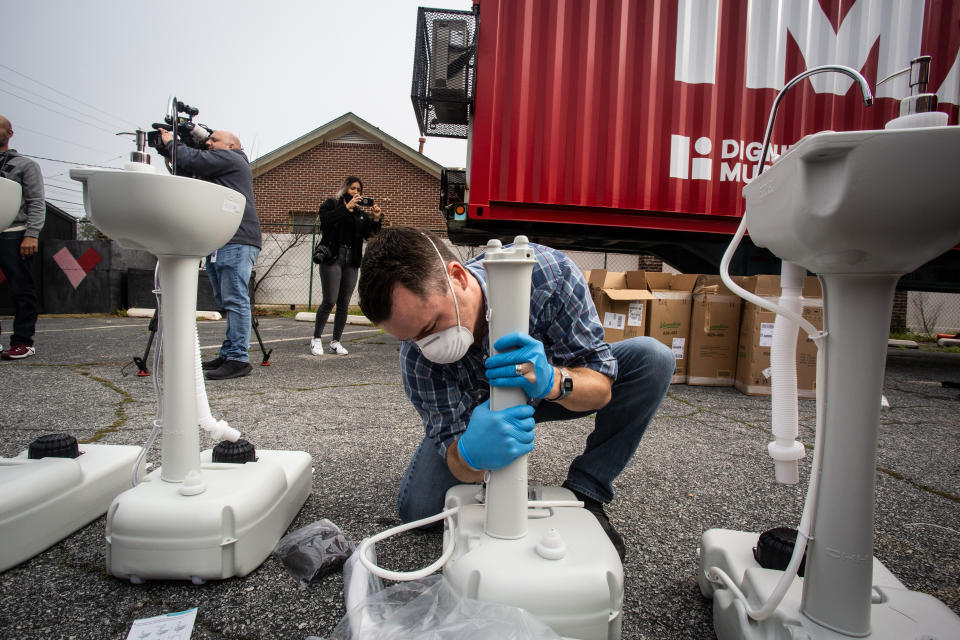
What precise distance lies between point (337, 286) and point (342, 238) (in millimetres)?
342

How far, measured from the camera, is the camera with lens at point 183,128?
134cm

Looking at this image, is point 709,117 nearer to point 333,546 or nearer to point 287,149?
point 333,546

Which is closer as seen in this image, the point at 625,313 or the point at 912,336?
the point at 625,313

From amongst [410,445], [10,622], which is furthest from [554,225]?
[10,622]

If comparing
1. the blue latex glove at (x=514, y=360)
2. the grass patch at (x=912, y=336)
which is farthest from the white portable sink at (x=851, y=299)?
the grass patch at (x=912, y=336)

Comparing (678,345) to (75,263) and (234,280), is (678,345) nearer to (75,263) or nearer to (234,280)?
(234,280)

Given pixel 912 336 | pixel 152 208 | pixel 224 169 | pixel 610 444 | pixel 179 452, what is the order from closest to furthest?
pixel 152 208, pixel 179 452, pixel 610 444, pixel 224 169, pixel 912 336

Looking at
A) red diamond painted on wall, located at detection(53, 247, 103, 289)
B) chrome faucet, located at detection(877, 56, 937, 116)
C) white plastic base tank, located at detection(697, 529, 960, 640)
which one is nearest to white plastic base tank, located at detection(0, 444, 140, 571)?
white plastic base tank, located at detection(697, 529, 960, 640)

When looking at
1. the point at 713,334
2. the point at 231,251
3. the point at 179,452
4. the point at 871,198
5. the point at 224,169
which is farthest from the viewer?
the point at 713,334

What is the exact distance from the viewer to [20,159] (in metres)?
2.77

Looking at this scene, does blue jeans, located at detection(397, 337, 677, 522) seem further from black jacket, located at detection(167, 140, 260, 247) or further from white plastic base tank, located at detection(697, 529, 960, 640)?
black jacket, located at detection(167, 140, 260, 247)

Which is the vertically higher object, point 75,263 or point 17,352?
point 75,263

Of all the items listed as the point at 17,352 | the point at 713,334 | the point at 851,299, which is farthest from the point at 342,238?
the point at 851,299

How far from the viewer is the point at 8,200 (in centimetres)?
109
